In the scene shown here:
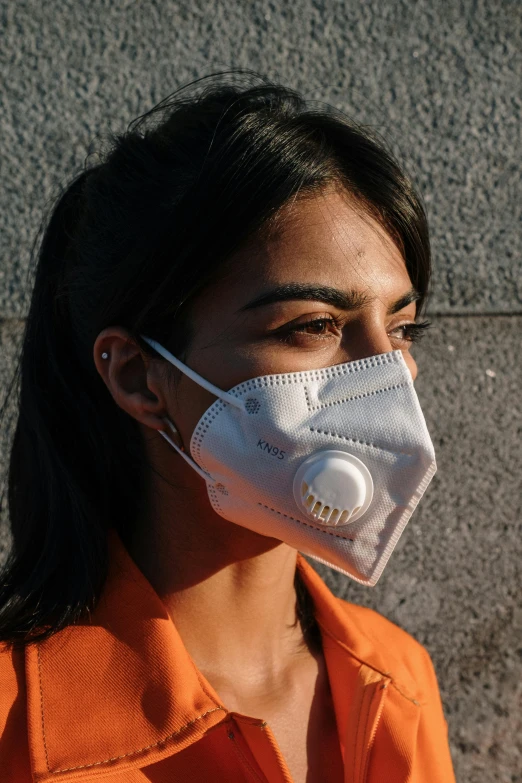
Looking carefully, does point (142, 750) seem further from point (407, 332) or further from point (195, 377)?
point (407, 332)

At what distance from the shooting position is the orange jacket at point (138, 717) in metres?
1.58

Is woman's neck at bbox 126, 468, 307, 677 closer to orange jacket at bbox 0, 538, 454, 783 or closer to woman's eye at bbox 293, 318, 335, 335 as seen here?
orange jacket at bbox 0, 538, 454, 783

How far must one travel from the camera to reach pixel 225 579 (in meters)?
1.90

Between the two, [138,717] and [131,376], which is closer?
[138,717]

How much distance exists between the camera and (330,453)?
1621 mm

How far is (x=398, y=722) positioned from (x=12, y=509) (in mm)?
1069

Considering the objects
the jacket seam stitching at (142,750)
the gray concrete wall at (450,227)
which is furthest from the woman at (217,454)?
the gray concrete wall at (450,227)

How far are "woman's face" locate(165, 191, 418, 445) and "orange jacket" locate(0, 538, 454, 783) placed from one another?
43 cm

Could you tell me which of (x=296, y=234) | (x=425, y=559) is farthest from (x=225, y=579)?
(x=425, y=559)

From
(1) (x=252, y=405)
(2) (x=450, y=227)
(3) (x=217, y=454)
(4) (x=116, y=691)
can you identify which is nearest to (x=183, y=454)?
(3) (x=217, y=454)

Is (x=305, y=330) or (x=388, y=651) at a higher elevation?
(x=305, y=330)

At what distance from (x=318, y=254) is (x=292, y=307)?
0.41 ft

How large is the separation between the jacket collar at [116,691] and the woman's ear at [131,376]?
337mm

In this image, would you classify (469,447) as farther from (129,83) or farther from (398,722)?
(129,83)
